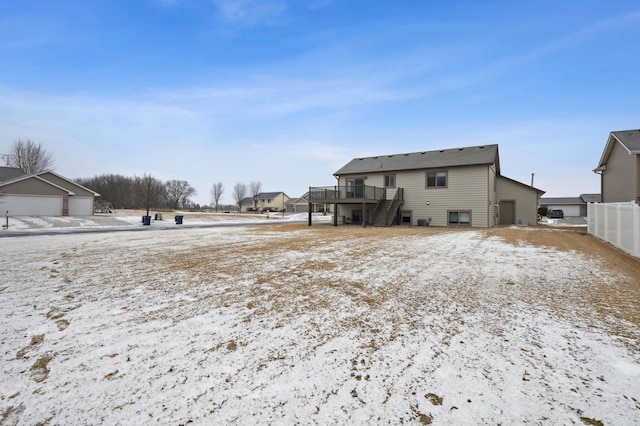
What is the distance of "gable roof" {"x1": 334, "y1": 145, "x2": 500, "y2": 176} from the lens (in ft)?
67.5

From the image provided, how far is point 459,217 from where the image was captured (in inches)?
825

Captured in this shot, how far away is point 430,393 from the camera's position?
2.24 meters

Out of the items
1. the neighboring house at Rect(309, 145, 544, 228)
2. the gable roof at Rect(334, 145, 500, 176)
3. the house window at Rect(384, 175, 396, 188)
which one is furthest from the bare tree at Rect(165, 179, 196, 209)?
the house window at Rect(384, 175, 396, 188)

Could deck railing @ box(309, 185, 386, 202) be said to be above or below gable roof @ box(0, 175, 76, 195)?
below

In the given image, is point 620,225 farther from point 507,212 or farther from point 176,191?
point 176,191

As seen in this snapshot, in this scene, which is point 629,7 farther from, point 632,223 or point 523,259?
point 523,259

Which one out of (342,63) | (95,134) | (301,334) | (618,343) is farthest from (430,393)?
(95,134)

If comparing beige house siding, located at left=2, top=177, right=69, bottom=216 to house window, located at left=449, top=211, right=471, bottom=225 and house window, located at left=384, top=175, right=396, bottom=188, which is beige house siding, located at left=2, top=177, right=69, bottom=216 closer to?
house window, located at left=384, top=175, right=396, bottom=188

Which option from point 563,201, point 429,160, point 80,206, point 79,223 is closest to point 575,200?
point 563,201

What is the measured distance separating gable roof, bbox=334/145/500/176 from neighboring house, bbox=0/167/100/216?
28203mm

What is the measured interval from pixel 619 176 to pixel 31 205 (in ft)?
152

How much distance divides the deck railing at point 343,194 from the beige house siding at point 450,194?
1127 mm

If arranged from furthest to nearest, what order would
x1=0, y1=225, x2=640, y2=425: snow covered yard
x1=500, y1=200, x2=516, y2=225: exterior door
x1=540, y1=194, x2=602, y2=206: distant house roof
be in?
x1=540, y1=194, x2=602, y2=206: distant house roof
x1=500, y1=200, x2=516, y2=225: exterior door
x1=0, y1=225, x2=640, y2=425: snow covered yard

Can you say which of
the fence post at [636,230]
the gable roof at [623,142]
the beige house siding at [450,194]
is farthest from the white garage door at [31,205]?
the gable roof at [623,142]
